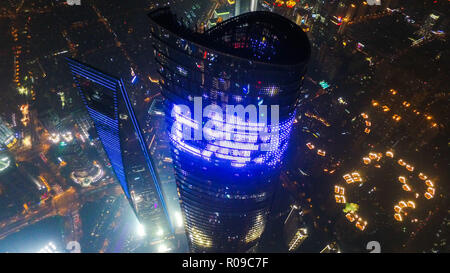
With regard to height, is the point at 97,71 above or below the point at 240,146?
above

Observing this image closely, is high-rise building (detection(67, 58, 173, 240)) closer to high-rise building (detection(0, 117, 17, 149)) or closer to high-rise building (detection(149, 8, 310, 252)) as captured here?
high-rise building (detection(149, 8, 310, 252))

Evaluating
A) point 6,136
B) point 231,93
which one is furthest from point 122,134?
point 6,136

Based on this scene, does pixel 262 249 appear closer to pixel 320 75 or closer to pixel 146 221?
pixel 146 221

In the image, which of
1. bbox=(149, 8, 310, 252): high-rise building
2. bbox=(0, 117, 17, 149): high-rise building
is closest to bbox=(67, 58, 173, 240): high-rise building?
bbox=(149, 8, 310, 252): high-rise building

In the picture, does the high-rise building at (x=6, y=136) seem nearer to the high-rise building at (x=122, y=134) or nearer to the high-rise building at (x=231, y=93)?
the high-rise building at (x=122, y=134)

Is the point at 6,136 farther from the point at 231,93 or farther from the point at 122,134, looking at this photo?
the point at 231,93
